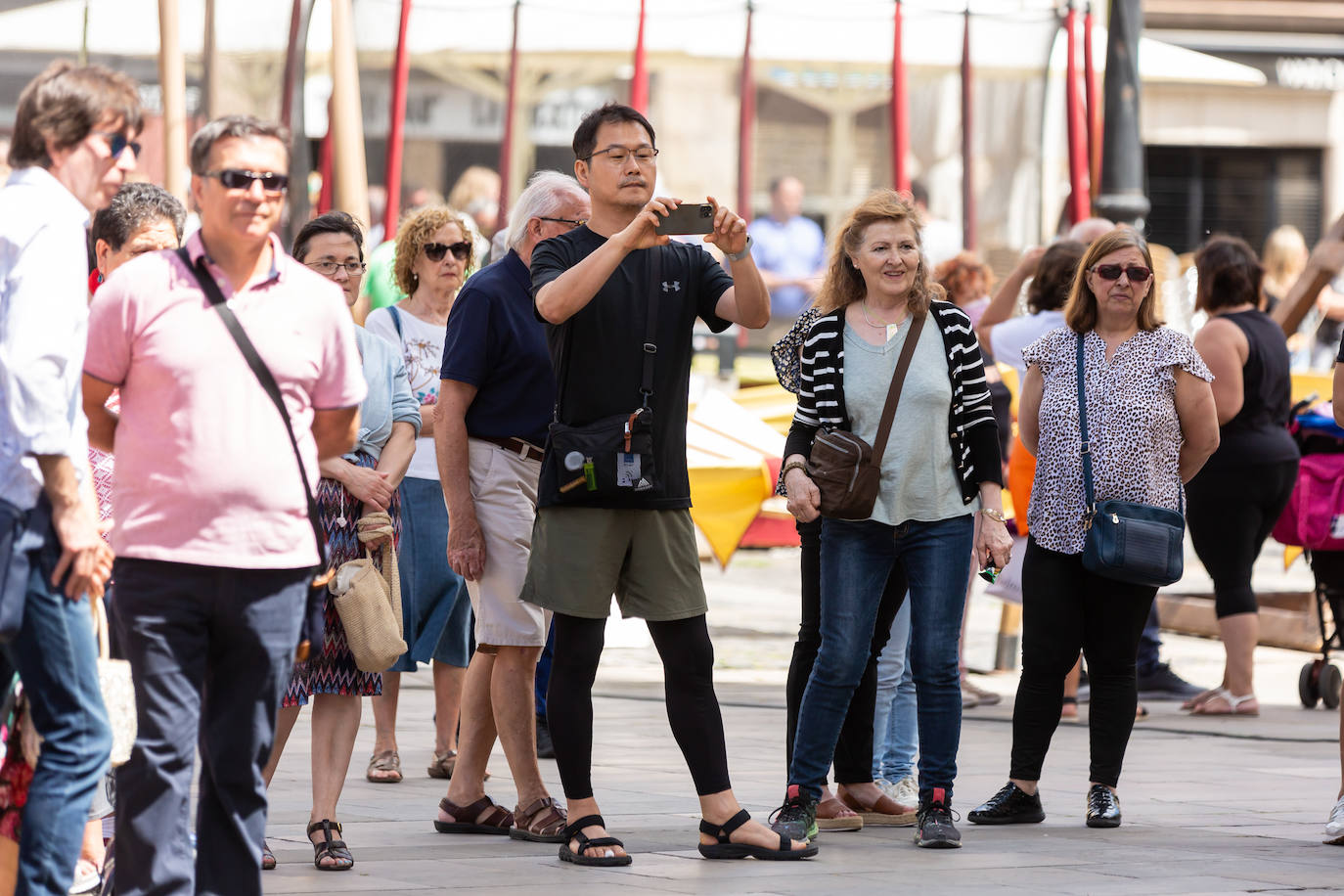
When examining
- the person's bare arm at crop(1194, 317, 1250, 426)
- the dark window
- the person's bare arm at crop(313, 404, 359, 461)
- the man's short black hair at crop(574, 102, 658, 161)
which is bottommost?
the person's bare arm at crop(313, 404, 359, 461)

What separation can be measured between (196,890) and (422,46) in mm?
8960

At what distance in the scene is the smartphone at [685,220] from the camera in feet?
18.5

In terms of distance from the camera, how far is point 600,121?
5.98 meters

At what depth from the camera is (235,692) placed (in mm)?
4527

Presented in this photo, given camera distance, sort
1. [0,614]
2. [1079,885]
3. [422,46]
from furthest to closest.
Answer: [422,46] < [1079,885] < [0,614]

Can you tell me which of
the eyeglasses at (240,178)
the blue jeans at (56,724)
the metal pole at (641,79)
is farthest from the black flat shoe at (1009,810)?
the metal pole at (641,79)

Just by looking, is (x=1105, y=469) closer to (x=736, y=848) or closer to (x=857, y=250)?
(x=857, y=250)

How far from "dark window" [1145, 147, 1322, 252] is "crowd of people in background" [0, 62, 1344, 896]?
74.3 ft

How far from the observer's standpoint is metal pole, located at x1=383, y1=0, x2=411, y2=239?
12.8 metres

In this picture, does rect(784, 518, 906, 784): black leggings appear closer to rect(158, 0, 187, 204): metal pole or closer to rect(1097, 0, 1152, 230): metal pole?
rect(1097, 0, 1152, 230): metal pole

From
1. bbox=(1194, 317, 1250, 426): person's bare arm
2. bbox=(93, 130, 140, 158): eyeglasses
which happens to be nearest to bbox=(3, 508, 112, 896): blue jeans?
bbox=(93, 130, 140, 158): eyeglasses

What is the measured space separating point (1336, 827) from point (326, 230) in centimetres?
342

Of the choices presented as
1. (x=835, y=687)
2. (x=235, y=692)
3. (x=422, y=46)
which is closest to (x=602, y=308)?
(x=835, y=687)

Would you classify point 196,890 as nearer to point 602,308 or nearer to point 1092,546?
point 602,308
